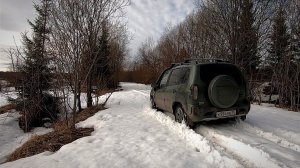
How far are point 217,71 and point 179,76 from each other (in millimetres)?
1304

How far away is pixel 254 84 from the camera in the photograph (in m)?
15.7

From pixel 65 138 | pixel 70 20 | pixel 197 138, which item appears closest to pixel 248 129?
pixel 197 138

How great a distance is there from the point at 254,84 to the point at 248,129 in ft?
31.9

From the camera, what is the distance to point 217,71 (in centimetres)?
711

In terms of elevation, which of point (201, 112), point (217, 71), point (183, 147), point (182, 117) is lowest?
point (183, 147)

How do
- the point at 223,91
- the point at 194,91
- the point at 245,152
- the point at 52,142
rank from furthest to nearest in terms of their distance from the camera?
the point at 52,142 → the point at 194,91 → the point at 223,91 → the point at 245,152

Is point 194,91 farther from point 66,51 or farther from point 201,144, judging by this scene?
point 66,51

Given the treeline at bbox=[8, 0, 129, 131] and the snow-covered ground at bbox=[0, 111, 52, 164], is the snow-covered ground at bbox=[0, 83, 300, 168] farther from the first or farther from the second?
the snow-covered ground at bbox=[0, 111, 52, 164]

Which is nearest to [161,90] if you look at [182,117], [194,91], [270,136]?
[182,117]

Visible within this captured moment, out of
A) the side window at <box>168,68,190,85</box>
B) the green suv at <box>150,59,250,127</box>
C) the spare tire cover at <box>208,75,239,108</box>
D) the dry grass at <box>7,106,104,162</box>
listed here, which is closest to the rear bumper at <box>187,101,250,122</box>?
the green suv at <box>150,59,250,127</box>

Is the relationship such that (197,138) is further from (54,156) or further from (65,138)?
(65,138)

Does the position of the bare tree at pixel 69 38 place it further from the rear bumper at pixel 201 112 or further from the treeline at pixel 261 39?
the treeline at pixel 261 39

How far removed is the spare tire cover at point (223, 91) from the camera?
6.61 metres

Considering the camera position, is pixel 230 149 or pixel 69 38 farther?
pixel 69 38
